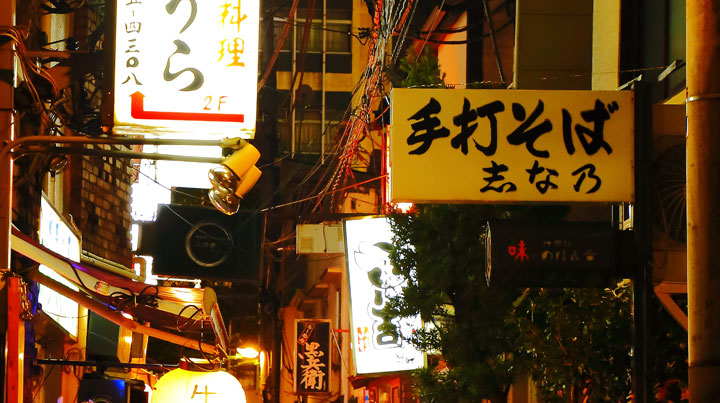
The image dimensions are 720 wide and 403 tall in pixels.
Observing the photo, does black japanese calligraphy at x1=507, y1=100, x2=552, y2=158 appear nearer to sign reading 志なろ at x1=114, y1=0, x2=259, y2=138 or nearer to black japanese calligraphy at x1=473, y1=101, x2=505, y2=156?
black japanese calligraphy at x1=473, y1=101, x2=505, y2=156

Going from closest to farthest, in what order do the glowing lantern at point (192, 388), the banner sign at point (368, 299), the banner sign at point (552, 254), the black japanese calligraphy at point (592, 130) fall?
the banner sign at point (552, 254) → the black japanese calligraphy at point (592, 130) → the glowing lantern at point (192, 388) → the banner sign at point (368, 299)

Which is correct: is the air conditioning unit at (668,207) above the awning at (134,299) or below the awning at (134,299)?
above

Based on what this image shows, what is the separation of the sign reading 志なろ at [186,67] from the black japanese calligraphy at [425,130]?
200 centimetres

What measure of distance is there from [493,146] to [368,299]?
44.4ft

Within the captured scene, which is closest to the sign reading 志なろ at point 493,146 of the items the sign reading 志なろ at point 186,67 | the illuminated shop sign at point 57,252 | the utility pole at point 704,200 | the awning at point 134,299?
the sign reading 志なろ at point 186,67

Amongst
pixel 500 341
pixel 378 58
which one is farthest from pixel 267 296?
pixel 500 341

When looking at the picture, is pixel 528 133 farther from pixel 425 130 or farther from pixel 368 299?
pixel 368 299

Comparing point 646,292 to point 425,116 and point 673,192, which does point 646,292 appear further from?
point 425,116

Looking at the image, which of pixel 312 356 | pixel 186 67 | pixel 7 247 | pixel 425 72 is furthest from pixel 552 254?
pixel 312 356

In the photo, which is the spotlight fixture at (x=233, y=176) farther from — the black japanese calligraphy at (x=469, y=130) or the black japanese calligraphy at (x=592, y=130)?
the black japanese calligraphy at (x=592, y=130)

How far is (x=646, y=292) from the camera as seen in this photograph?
24.3ft

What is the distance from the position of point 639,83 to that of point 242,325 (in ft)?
113

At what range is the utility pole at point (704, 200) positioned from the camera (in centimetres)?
467

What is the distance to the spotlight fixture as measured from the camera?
919 centimetres
